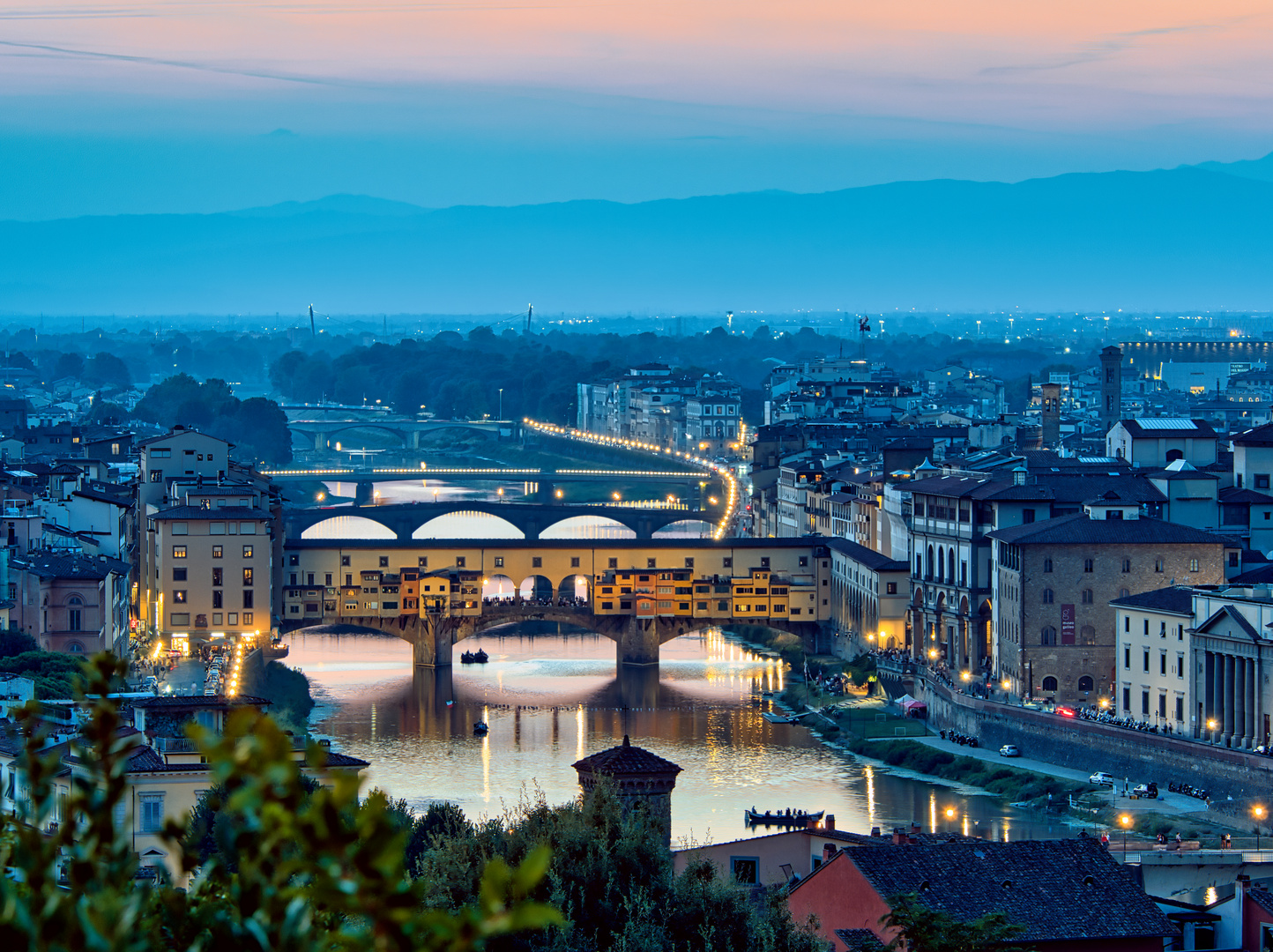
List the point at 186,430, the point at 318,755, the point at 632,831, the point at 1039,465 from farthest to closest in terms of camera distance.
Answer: the point at 186,430 < the point at 1039,465 < the point at 632,831 < the point at 318,755

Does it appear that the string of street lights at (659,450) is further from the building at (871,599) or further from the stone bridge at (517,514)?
the building at (871,599)

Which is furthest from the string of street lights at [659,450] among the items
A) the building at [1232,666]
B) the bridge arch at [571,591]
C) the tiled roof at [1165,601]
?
the building at [1232,666]

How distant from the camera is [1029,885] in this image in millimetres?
11594

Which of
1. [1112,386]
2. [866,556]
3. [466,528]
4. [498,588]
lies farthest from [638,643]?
[1112,386]

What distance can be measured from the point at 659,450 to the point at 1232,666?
49.5 metres

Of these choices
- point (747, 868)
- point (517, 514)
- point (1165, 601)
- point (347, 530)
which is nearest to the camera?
point (747, 868)

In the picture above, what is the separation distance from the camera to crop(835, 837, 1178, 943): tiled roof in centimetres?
1118

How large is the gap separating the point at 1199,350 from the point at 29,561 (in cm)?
8156

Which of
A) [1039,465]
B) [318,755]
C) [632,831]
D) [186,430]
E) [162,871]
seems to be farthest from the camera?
→ [186,430]

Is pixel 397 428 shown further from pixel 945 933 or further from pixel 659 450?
pixel 945 933

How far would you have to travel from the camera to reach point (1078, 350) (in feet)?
460

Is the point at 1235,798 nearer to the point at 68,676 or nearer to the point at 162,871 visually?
the point at 68,676

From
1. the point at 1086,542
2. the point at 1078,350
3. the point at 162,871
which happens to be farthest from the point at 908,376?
the point at 162,871

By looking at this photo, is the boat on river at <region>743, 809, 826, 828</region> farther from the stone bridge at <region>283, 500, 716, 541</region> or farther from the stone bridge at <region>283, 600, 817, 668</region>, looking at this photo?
the stone bridge at <region>283, 500, 716, 541</region>
